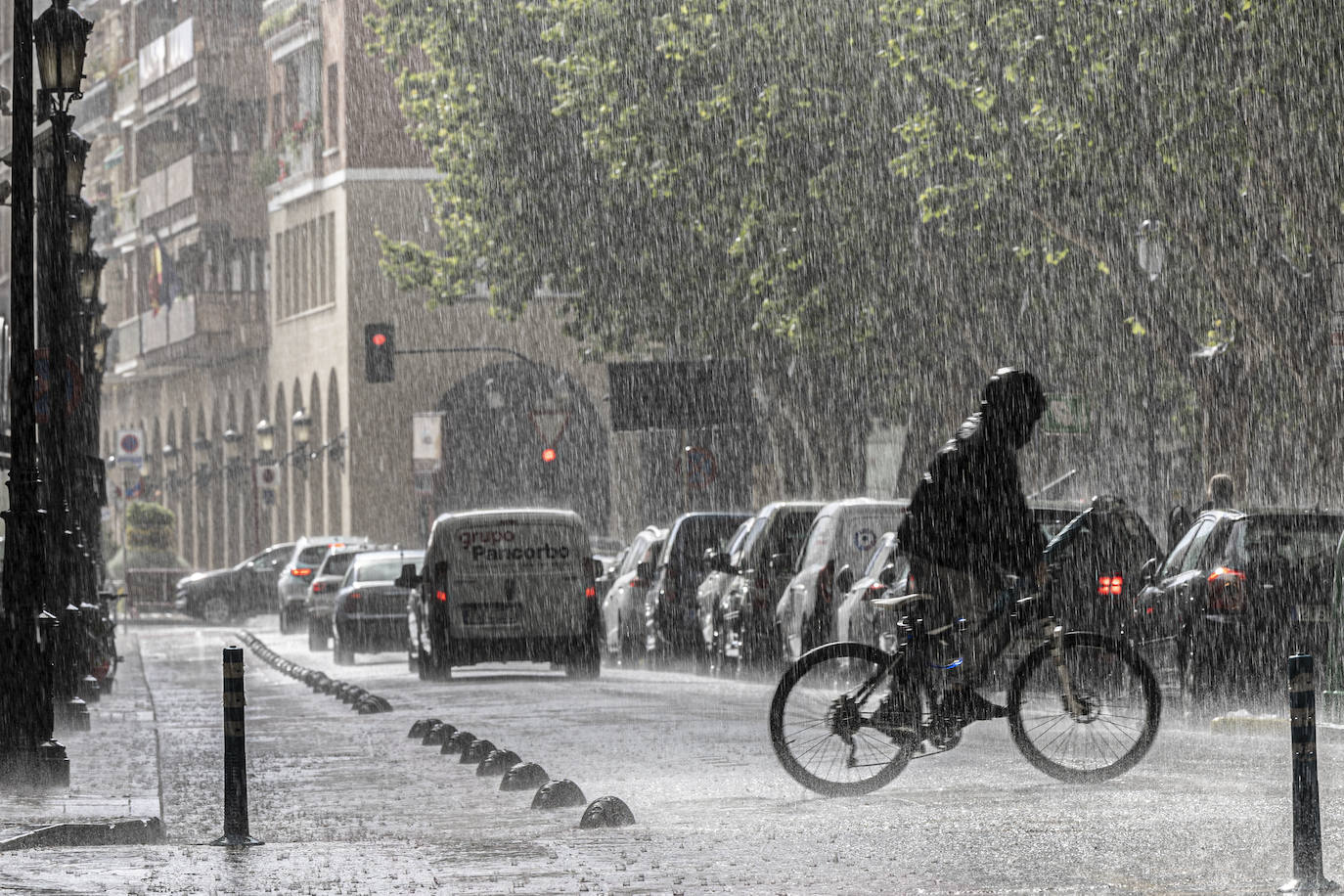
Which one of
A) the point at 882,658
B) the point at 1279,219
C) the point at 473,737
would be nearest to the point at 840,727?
the point at 882,658

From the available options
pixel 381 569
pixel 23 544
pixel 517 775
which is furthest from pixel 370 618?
pixel 517 775

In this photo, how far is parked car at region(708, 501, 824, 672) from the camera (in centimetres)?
2542

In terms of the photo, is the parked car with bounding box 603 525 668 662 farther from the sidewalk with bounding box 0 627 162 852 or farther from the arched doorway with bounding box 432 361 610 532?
the arched doorway with bounding box 432 361 610 532

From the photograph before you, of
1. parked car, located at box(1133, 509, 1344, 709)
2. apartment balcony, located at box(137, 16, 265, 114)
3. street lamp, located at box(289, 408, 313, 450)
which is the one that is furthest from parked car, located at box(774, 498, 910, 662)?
apartment balcony, located at box(137, 16, 265, 114)

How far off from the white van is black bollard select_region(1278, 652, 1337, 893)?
57.2 ft

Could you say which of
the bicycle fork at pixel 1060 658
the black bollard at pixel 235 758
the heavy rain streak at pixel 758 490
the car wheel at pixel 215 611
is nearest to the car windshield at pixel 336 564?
the heavy rain streak at pixel 758 490

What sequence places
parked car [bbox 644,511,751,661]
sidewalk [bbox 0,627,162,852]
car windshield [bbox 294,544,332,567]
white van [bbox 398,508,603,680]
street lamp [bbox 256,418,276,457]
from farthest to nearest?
street lamp [bbox 256,418,276,457]
car windshield [bbox 294,544,332,567]
parked car [bbox 644,511,751,661]
white van [bbox 398,508,603,680]
sidewalk [bbox 0,627,162,852]

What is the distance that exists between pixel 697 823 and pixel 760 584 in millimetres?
13359

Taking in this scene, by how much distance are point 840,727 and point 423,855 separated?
2.38 m

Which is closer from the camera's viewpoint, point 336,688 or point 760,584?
point 336,688

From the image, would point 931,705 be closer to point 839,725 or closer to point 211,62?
point 839,725

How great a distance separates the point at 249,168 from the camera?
7000 cm

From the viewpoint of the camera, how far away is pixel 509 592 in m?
26.5

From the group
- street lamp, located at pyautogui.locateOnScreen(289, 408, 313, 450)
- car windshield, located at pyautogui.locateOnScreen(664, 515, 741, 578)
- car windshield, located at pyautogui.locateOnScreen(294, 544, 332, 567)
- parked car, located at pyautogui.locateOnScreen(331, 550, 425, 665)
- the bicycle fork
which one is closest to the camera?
the bicycle fork
